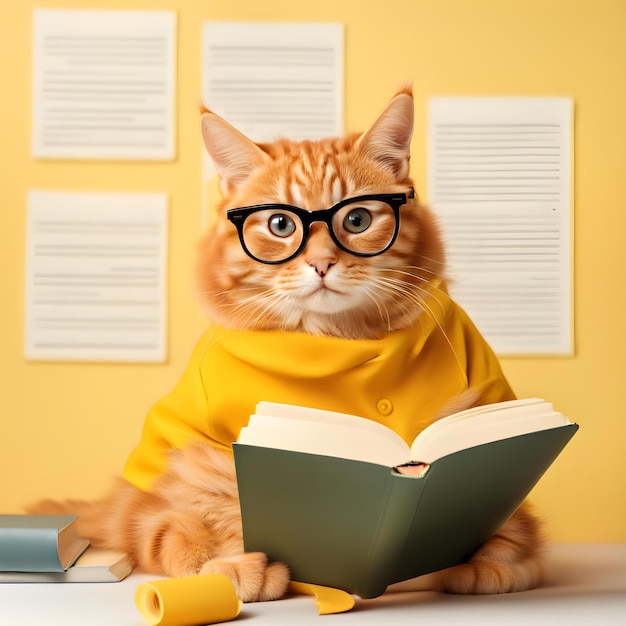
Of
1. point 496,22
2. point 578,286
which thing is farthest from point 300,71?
point 578,286

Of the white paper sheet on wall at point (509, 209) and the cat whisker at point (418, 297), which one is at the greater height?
the white paper sheet on wall at point (509, 209)

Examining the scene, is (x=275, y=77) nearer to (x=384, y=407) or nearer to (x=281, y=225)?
(x=281, y=225)

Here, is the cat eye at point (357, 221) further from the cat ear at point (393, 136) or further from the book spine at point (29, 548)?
the book spine at point (29, 548)

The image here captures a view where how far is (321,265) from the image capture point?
124 cm

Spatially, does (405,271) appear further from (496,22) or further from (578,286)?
(496,22)

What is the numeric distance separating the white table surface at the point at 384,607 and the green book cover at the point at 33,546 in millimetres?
31

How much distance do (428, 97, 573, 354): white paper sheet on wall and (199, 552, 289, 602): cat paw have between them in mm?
1142

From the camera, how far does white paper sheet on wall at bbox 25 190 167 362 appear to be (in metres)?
2.12

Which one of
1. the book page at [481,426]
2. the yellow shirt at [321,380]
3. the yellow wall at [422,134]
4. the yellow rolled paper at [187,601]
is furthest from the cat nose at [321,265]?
the yellow wall at [422,134]

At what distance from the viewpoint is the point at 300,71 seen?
2.13 meters

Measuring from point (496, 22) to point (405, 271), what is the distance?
1070 mm

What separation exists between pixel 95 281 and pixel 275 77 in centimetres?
70

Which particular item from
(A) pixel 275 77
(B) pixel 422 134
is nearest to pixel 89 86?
(A) pixel 275 77

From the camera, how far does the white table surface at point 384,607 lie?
1038 mm
